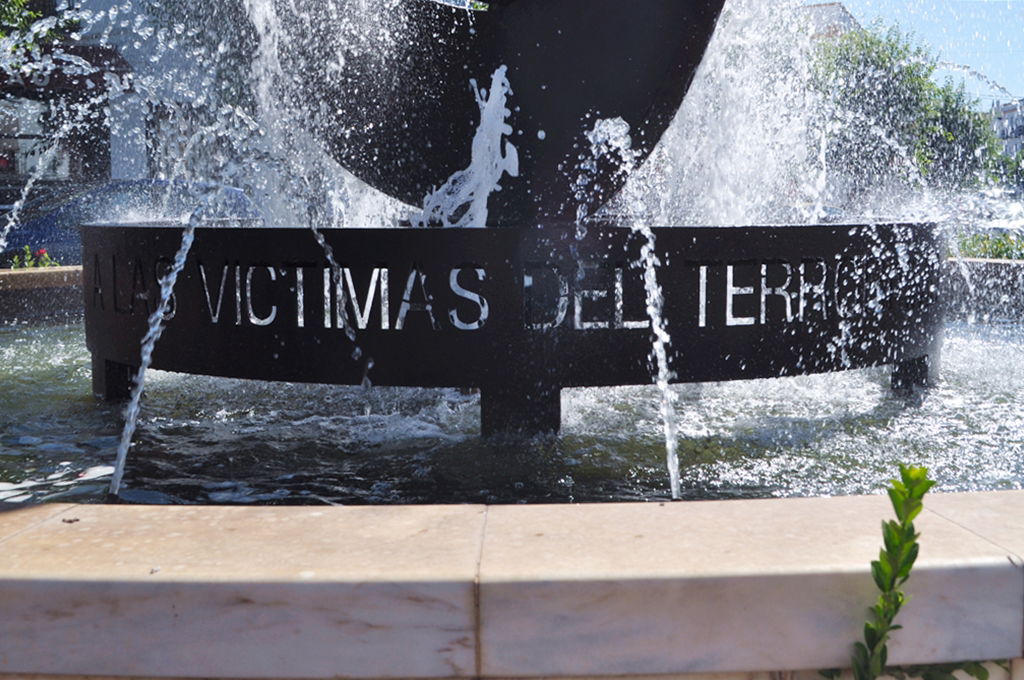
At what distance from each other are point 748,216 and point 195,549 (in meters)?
7.70

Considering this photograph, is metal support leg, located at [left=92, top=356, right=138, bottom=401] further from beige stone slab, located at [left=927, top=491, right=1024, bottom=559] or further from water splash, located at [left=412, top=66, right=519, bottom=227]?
beige stone slab, located at [left=927, top=491, right=1024, bottom=559]

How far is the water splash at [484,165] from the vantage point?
5.36m

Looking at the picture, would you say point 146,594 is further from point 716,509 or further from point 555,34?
point 555,34

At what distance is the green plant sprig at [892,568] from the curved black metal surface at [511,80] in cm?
344

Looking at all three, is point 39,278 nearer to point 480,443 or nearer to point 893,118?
point 480,443

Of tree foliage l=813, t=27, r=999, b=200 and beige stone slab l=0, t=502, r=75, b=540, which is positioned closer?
beige stone slab l=0, t=502, r=75, b=540

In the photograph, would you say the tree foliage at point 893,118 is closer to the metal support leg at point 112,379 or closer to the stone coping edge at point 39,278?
the stone coping edge at point 39,278

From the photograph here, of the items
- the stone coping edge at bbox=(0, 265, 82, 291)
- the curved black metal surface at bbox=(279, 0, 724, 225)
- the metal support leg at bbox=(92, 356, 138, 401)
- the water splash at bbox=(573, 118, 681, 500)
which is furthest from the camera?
the stone coping edge at bbox=(0, 265, 82, 291)

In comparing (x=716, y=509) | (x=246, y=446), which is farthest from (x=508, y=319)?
(x=716, y=509)


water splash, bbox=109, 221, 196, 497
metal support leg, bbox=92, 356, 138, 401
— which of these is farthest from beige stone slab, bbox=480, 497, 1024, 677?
metal support leg, bbox=92, 356, 138, 401

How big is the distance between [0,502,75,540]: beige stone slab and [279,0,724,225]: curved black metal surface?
320 centimetres

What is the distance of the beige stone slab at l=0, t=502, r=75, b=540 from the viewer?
93.8 inches

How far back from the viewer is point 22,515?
2.50m

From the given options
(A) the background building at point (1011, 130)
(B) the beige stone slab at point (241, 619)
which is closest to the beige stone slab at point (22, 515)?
(B) the beige stone slab at point (241, 619)
